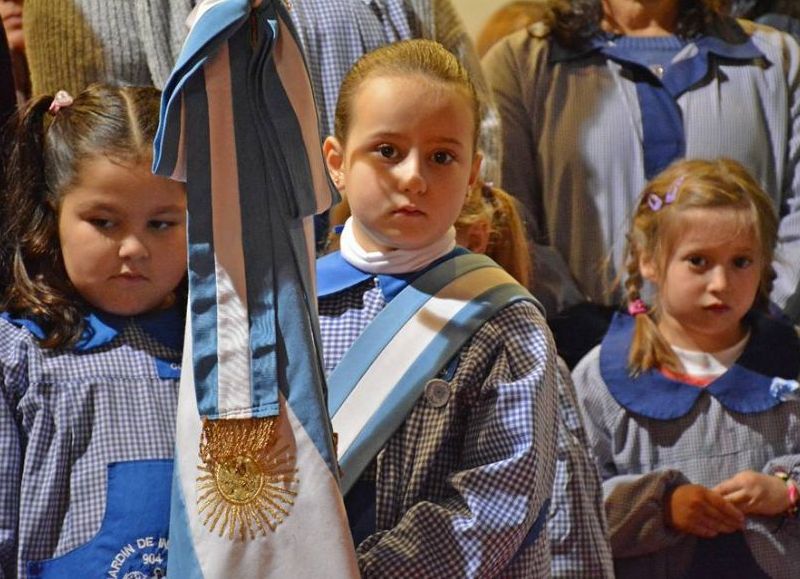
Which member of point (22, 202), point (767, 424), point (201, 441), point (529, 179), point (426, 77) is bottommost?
point (767, 424)

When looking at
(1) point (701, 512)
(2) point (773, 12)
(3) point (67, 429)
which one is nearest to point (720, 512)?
(1) point (701, 512)

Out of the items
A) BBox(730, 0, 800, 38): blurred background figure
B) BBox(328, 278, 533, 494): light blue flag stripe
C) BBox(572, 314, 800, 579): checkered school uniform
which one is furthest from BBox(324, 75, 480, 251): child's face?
BBox(730, 0, 800, 38): blurred background figure

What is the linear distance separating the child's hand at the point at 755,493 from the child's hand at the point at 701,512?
0.02m

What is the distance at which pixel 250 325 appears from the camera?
5.56ft

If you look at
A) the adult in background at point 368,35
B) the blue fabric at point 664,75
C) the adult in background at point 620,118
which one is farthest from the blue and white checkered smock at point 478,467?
the blue fabric at point 664,75

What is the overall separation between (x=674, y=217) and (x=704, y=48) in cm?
56

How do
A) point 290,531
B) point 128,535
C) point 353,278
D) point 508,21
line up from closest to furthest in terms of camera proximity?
point 290,531, point 128,535, point 353,278, point 508,21

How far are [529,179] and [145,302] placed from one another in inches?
51.9

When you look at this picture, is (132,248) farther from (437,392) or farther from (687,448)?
(687,448)

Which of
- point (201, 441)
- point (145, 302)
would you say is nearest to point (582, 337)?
point (145, 302)

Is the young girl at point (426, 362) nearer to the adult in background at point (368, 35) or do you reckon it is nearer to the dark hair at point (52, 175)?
the dark hair at point (52, 175)

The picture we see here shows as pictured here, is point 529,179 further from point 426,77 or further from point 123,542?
point 123,542

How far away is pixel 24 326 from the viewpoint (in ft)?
6.44

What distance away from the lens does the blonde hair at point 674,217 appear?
277cm
